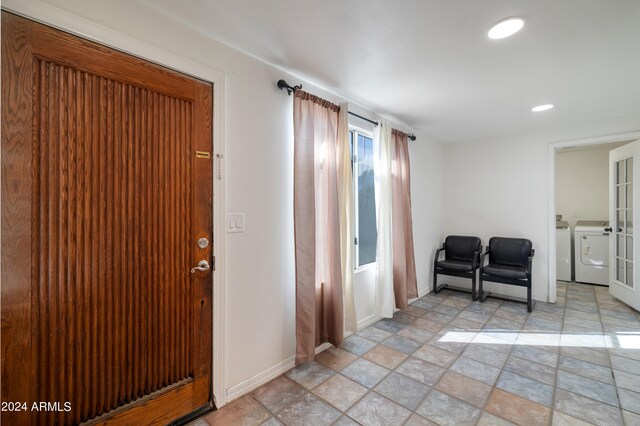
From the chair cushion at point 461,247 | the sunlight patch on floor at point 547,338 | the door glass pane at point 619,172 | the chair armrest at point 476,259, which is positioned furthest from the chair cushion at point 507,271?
the door glass pane at point 619,172

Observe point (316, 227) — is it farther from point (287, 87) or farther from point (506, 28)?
point (506, 28)

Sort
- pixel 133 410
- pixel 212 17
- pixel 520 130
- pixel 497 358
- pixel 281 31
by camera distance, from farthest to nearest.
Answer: pixel 520 130, pixel 497 358, pixel 281 31, pixel 212 17, pixel 133 410

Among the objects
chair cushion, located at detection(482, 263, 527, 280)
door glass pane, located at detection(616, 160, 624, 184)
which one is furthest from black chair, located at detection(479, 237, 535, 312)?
door glass pane, located at detection(616, 160, 624, 184)

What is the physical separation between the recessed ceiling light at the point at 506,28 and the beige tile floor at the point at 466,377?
232 cm

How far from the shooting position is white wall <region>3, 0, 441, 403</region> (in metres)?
1.77

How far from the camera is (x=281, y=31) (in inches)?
66.4

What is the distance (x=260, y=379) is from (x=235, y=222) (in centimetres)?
115

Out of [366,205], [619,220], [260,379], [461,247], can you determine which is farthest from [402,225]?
[619,220]

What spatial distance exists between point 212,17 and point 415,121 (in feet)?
8.62

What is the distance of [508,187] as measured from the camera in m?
4.03

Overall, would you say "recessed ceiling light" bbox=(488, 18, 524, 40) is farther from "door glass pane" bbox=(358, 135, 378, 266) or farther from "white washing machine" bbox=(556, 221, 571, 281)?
"white washing machine" bbox=(556, 221, 571, 281)

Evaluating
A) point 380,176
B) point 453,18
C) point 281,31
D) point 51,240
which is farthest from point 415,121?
point 51,240

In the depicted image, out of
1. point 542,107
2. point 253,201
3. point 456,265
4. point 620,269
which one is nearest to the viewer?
point 253,201

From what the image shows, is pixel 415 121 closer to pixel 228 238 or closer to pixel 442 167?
pixel 442 167
